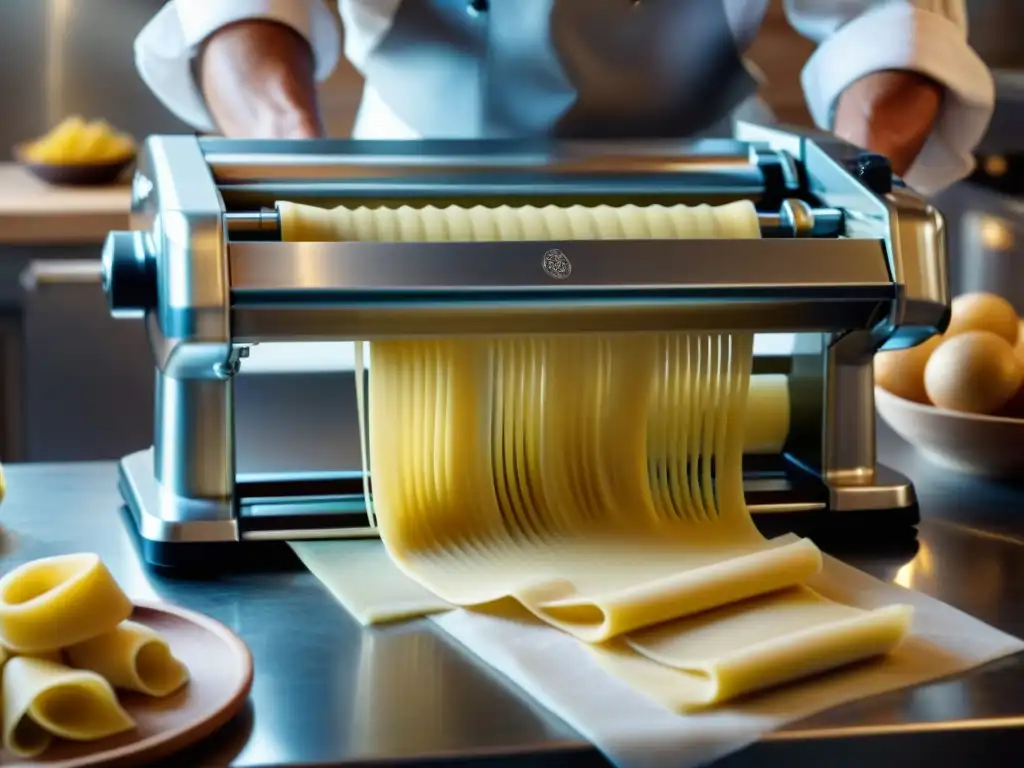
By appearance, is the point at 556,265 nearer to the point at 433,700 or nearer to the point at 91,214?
the point at 433,700

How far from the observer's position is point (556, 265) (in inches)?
36.2

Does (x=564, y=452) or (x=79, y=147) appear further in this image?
(x=79, y=147)

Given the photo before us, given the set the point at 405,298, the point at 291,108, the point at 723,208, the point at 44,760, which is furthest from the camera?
the point at 291,108

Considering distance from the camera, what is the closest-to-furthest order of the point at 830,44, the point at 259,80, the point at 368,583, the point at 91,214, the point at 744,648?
the point at 744,648 → the point at 368,583 → the point at 259,80 → the point at 830,44 → the point at 91,214

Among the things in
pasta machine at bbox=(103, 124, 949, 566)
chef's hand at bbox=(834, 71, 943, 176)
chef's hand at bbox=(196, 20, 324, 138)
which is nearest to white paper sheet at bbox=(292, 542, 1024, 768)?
pasta machine at bbox=(103, 124, 949, 566)

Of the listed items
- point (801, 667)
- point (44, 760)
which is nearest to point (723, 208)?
point (801, 667)

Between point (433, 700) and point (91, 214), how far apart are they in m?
1.66

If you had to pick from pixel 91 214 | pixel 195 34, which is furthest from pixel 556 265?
pixel 91 214

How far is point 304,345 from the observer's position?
132 cm

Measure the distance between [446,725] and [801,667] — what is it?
0.18 meters

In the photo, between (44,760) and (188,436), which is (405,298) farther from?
(44,760)

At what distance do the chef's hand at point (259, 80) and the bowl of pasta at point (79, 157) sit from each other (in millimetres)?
1059

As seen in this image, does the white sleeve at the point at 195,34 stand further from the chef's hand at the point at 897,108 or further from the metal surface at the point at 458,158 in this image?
the chef's hand at the point at 897,108

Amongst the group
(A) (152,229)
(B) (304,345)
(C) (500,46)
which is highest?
(C) (500,46)
